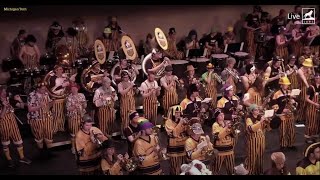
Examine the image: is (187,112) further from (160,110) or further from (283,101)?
(160,110)

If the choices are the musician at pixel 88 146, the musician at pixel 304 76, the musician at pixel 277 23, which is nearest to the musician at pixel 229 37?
the musician at pixel 277 23

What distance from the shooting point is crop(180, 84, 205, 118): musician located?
391 inches

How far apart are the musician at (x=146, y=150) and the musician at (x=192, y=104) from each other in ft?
4.03

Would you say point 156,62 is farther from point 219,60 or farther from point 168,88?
point 219,60

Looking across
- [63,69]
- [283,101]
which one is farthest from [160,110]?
[283,101]

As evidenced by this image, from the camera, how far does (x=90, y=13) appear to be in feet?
51.2

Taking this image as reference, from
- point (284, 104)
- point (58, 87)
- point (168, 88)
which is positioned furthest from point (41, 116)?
point (284, 104)

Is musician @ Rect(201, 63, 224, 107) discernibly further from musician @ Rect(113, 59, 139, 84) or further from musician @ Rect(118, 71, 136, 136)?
musician @ Rect(118, 71, 136, 136)

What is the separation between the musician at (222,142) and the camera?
30.9ft

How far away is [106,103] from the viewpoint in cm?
1098

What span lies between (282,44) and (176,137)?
6.53 meters

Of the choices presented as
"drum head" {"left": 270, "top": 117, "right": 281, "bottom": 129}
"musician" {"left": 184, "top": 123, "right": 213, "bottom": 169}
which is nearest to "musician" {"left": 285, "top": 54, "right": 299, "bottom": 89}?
"drum head" {"left": 270, "top": 117, "right": 281, "bottom": 129}

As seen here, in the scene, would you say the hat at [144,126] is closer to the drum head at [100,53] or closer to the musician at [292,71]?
the drum head at [100,53]

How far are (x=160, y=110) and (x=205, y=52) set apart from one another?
3049 mm
